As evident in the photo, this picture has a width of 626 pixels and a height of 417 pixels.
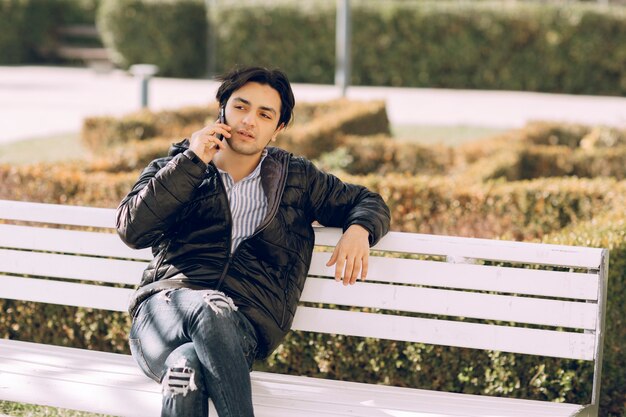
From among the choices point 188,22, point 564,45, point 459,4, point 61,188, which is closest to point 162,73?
point 188,22

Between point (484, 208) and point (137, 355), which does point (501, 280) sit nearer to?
point (137, 355)

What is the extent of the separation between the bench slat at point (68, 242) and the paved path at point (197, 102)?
9.17 meters

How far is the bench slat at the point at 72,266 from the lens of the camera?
4.20 meters

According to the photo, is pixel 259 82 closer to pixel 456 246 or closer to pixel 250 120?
pixel 250 120

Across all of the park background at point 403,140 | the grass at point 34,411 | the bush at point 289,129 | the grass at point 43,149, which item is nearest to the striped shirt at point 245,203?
the park background at point 403,140

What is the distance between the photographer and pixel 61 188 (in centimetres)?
646

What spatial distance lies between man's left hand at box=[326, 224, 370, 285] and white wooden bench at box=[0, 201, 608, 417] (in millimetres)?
167

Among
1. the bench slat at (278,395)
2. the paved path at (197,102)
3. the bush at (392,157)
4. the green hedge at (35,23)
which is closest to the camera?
the bench slat at (278,395)

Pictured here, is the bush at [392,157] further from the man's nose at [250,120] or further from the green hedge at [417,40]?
the green hedge at [417,40]

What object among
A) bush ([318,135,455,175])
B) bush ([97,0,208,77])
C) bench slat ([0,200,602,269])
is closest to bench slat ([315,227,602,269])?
bench slat ([0,200,602,269])

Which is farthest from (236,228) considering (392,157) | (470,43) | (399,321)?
(470,43)

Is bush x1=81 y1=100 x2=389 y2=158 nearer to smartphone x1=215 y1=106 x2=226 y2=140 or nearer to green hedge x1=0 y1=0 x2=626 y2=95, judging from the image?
smartphone x1=215 y1=106 x2=226 y2=140

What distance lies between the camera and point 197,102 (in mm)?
17312

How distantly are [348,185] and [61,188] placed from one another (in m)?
2.85
